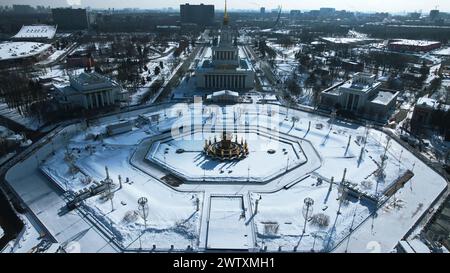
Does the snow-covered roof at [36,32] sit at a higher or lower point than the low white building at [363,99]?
higher

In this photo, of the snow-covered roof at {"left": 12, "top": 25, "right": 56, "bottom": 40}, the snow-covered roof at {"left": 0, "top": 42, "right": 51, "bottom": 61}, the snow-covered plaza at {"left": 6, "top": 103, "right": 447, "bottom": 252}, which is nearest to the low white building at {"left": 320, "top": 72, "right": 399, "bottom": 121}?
the snow-covered plaza at {"left": 6, "top": 103, "right": 447, "bottom": 252}

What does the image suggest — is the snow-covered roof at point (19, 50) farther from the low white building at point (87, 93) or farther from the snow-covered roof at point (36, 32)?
the low white building at point (87, 93)

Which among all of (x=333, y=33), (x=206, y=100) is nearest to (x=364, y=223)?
(x=206, y=100)

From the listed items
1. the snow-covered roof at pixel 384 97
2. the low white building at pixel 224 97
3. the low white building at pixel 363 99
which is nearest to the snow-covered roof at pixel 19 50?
the low white building at pixel 224 97

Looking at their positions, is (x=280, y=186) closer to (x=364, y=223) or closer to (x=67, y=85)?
(x=364, y=223)

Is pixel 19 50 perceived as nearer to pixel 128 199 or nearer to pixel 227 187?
pixel 128 199

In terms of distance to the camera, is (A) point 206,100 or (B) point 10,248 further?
(A) point 206,100
